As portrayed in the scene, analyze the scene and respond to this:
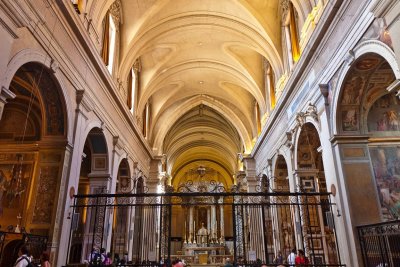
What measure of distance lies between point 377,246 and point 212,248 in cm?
1701

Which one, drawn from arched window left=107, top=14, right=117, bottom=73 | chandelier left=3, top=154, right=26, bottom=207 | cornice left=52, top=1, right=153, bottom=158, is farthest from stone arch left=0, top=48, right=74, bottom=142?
arched window left=107, top=14, right=117, bottom=73

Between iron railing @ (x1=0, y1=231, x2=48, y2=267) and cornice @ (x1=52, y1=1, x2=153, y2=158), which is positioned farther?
cornice @ (x1=52, y1=1, x2=153, y2=158)

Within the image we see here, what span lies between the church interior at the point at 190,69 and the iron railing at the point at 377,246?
0.03 m

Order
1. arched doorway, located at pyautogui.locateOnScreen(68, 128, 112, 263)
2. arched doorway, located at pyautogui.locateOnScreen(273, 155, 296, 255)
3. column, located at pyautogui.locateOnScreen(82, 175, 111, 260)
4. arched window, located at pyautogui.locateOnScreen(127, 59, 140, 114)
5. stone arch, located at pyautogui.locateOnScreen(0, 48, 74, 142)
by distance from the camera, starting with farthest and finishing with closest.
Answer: arched window, located at pyautogui.locateOnScreen(127, 59, 140, 114) < arched doorway, located at pyautogui.locateOnScreen(273, 155, 296, 255) < arched doorway, located at pyautogui.locateOnScreen(68, 128, 112, 263) < column, located at pyautogui.locateOnScreen(82, 175, 111, 260) < stone arch, located at pyautogui.locateOnScreen(0, 48, 74, 142)

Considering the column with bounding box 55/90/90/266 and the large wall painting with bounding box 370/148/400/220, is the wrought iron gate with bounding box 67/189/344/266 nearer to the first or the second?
the column with bounding box 55/90/90/266

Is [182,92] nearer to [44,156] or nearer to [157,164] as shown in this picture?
[157,164]

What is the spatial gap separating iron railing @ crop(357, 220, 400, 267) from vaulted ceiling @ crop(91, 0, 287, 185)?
24.3ft

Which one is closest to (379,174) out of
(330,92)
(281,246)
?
(330,92)

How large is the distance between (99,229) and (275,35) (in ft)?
30.7

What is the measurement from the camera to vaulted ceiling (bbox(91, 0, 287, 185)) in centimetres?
1253

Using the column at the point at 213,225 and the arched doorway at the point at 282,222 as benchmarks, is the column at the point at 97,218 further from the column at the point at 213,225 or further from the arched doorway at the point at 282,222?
the column at the point at 213,225

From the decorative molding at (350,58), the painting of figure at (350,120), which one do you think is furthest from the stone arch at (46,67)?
the painting of figure at (350,120)

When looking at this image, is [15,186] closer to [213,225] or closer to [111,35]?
[111,35]

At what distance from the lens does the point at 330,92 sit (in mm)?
8086
